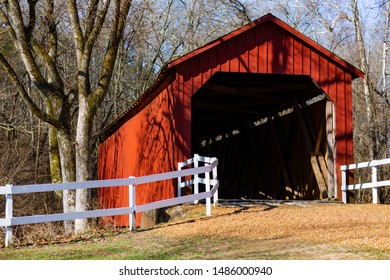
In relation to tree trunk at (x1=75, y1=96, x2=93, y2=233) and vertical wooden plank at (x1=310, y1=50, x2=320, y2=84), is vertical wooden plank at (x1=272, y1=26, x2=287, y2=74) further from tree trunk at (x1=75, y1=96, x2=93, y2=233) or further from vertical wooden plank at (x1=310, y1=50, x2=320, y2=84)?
tree trunk at (x1=75, y1=96, x2=93, y2=233)

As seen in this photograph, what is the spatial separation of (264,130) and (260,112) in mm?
654

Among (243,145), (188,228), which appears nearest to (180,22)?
(243,145)

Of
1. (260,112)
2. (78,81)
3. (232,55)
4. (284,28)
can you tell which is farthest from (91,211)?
(260,112)

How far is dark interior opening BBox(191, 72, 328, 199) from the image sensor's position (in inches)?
662

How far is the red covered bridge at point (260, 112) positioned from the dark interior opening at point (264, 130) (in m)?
0.03

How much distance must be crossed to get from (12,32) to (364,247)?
37.7 feet

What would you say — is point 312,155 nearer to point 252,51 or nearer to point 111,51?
point 252,51

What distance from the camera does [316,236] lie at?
30.7 ft

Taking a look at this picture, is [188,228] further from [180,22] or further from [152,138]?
[180,22]

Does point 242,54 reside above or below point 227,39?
below

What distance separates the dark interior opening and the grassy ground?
4839 millimetres

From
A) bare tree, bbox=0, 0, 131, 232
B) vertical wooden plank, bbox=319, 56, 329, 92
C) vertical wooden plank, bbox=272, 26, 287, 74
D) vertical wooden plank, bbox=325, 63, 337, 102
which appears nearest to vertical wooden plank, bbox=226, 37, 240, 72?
vertical wooden plank, bbox=272, 26, 287, 74

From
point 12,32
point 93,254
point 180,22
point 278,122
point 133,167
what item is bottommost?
point 93,254

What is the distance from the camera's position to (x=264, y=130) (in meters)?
20.7
